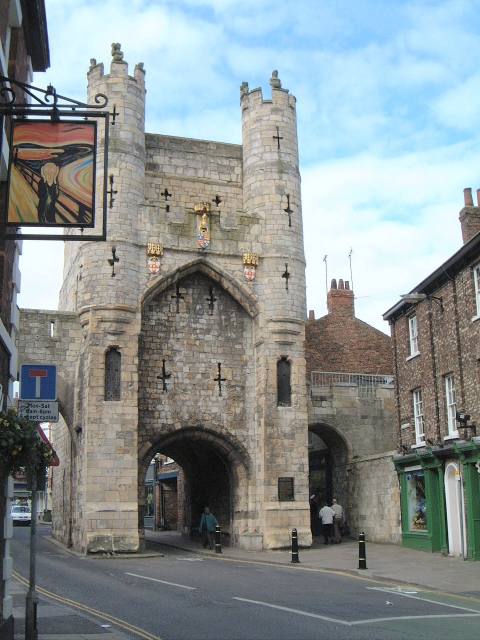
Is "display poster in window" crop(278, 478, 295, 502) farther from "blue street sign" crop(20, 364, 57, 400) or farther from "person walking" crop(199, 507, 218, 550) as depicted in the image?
"blue street sign" crop(20, 364, 57, 400)

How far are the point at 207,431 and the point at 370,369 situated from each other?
16.6 meters

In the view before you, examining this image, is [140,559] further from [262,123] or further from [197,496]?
[262,123]

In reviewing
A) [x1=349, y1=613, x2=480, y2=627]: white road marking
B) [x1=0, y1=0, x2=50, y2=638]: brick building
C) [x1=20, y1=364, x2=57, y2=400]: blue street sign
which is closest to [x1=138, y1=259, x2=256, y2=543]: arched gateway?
[x1=0, y1=0, x2=50, y2=638]: brick building

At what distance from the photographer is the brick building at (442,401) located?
20.6 meters

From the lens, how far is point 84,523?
24516mm

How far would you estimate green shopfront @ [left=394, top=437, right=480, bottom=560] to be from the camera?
20.3m

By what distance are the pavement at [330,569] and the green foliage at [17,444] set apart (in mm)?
2319

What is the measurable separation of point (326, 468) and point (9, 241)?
25454mm

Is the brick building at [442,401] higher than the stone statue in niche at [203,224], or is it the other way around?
the stone statue in niche at [203,224]

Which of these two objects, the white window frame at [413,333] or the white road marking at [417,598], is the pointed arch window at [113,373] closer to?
the white window frame at [413,333]

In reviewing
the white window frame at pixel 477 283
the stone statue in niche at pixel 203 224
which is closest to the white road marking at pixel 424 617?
the white window frame at pixel 477 283

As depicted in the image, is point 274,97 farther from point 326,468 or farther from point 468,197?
point 326,468

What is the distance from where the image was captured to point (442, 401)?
22.8 m

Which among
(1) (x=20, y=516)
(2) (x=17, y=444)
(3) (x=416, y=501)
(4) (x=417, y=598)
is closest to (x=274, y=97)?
(3) (x=416, y=501)
